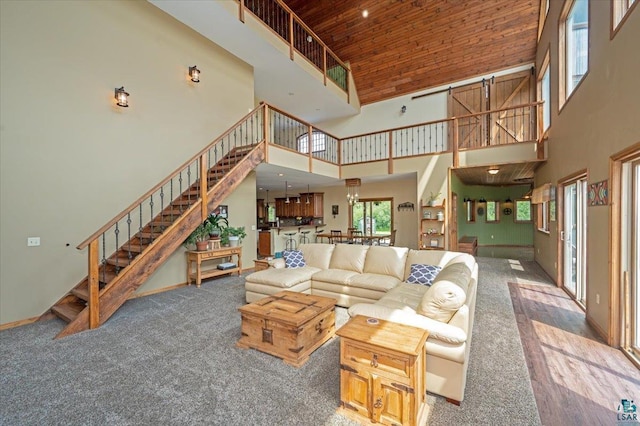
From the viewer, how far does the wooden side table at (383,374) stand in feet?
5.75

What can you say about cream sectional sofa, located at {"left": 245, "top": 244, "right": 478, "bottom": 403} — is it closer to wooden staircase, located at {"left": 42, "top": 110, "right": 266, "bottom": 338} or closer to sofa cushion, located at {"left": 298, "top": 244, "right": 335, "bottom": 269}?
sofa cushion, located at {"left": 298, "top": 244, "right": 335, "bottom": 269}

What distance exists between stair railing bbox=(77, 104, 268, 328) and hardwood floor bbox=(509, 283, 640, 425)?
4.74 meters

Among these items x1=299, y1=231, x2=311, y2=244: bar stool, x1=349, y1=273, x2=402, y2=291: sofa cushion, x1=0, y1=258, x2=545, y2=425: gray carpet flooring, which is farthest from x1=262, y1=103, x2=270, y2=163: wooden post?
x1=299, y1=231, x2=311, y2=244: bar stool

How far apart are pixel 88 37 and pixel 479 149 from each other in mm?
8084

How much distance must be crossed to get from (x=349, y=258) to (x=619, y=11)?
426 centimetres

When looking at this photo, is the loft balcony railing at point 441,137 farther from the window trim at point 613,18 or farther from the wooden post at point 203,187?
the window trim at point 613,18

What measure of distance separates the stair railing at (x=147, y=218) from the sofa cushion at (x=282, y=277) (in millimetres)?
1508

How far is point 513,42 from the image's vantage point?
25.6ft

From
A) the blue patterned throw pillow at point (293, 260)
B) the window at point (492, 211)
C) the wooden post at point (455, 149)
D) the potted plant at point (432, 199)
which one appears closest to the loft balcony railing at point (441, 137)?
the wooden post at point (455, 149)

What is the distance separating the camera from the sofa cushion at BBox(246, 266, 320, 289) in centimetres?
412

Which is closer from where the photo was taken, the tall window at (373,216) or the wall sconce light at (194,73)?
the wall sconce light at (194,73)

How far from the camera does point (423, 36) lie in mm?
8219

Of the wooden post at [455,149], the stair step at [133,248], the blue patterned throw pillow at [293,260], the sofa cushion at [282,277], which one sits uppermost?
the wooden post at [455,149]

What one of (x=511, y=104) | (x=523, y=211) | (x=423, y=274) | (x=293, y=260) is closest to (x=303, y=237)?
(x=293, y=260)
